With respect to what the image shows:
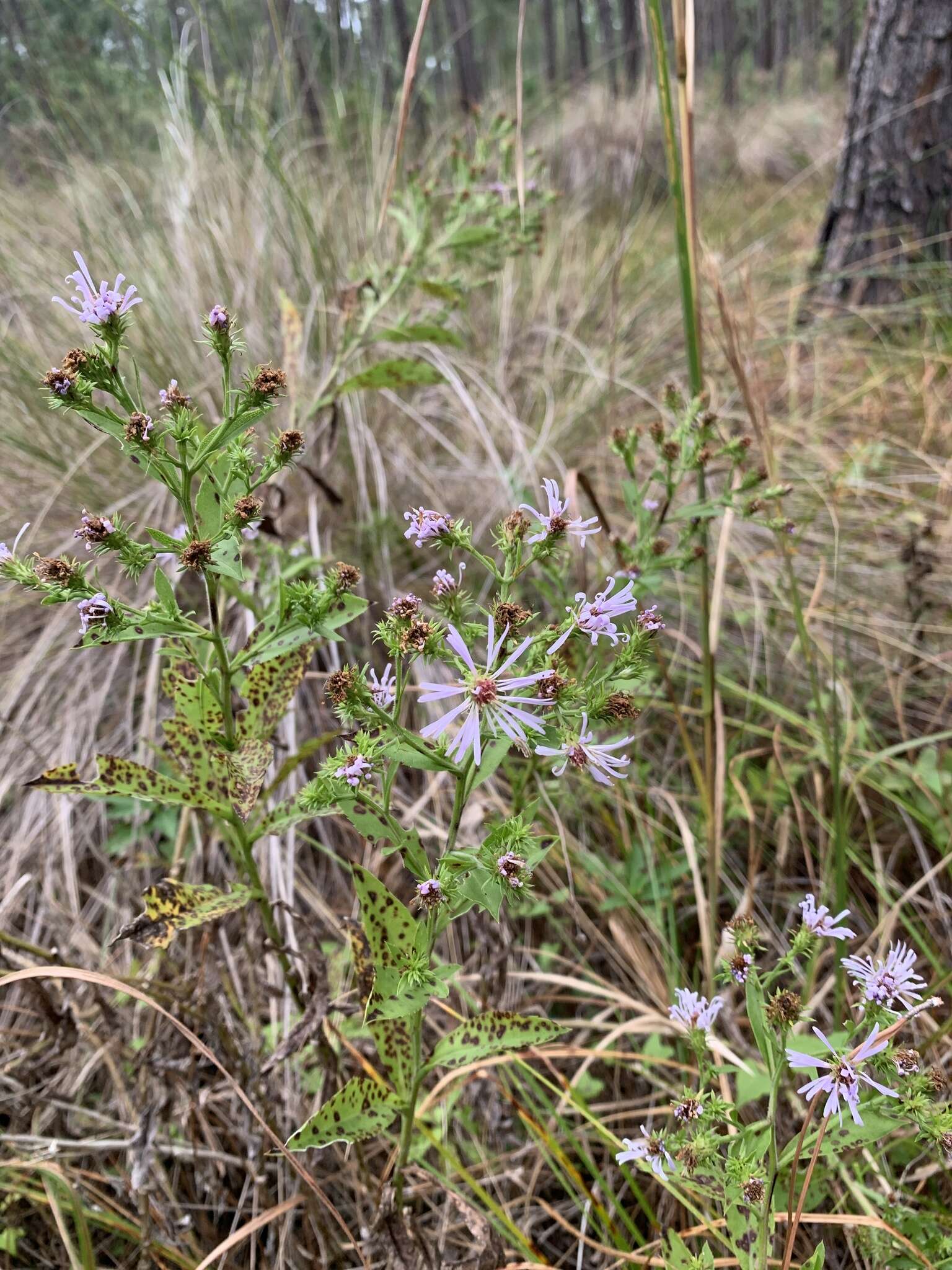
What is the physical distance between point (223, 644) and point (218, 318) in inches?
12.4

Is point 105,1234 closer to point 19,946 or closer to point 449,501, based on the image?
point 19,946

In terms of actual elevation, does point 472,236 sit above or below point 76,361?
below

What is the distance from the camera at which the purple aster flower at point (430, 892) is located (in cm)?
73

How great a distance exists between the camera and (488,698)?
0.73 meters

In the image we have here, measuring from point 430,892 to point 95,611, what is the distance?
378mm

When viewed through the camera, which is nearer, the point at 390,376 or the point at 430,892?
the point at 430,892

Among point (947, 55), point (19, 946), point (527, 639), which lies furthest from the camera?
point (947, 55)

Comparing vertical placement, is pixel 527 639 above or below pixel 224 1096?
above

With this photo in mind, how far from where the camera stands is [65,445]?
7.45 ft

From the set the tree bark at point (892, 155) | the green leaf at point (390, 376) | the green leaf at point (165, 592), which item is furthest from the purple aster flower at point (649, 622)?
the tree bark at point (892, 155)

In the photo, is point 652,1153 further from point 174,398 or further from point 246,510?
point 174,398

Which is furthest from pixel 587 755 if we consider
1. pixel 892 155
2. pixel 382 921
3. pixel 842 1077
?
pixel 892 155

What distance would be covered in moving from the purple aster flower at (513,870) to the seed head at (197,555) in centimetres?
36

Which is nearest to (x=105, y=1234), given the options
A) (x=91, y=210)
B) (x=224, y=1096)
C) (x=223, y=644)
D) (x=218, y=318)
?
(x=224, y=1096)
